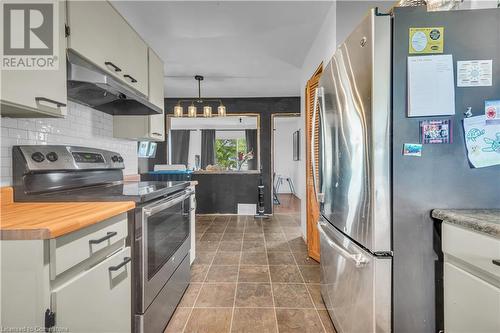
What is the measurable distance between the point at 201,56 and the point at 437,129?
A: 2825mm

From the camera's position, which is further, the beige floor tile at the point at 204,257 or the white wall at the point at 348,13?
the beige floor tile at the point at 204,257

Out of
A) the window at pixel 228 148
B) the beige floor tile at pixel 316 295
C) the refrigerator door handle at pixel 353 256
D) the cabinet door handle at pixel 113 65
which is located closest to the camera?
the refrigerator door handle at pixel 353 256

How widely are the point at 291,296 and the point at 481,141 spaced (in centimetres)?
163

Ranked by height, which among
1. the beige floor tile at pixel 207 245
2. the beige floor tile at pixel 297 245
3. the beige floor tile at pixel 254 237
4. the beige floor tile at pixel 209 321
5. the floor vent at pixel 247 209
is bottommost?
the beige floor tile at pixel 209 321

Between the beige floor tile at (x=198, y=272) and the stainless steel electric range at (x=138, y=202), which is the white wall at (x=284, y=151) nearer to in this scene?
the beige floor tile at (x=198, y=272)

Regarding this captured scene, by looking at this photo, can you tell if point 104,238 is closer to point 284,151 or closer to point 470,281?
point 470,281

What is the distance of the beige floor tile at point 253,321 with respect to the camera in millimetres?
1584

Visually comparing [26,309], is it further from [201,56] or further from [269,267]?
[201,56]

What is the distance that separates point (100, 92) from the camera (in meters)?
1.61

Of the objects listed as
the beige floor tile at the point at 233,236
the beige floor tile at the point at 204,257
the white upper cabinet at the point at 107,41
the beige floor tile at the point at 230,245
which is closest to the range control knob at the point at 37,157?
the white upper cabinet at the point at 107,41

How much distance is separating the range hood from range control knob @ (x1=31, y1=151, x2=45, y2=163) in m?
0.44

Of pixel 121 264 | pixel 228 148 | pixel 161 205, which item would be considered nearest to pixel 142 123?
pixel 161 205

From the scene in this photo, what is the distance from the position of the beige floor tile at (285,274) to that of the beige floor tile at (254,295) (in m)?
0.16

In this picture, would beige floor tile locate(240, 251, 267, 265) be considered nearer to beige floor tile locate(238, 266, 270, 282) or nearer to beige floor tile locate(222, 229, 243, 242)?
beige floor tile locate(238, 266, 270, 282)
